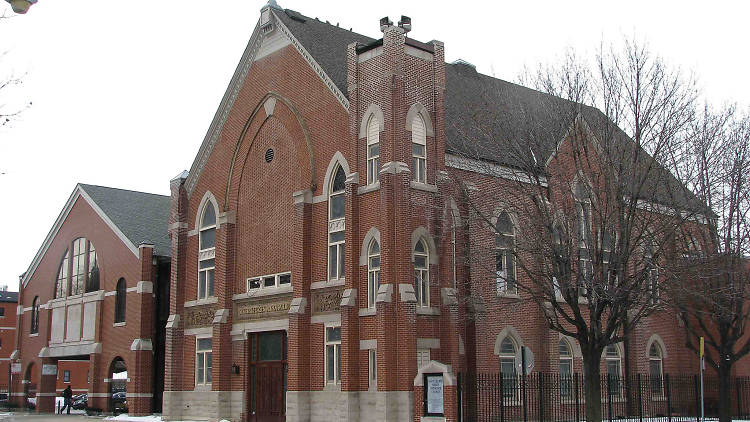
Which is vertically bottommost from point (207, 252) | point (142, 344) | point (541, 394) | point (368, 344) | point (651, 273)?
point (541, 394)

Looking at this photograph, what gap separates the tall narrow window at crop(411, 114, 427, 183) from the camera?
95.4 ft

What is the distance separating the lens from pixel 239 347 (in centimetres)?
3409

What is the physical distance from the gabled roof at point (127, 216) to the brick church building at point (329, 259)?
3.47 ft

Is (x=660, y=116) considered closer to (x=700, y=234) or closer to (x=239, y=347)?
(x=700, y=234)

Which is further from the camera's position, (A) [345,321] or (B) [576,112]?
(A) [345,321]

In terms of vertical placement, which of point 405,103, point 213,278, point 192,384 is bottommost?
point 192,384

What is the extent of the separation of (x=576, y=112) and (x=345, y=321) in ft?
32.2

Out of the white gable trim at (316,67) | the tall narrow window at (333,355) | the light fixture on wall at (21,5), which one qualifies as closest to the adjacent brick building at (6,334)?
the white gable trim at (316,67)

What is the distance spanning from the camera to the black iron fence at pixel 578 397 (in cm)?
2825

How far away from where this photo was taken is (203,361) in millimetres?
35906

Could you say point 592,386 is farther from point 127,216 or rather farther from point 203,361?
point 127,216

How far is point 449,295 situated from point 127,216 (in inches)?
905

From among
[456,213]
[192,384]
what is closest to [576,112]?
[456,213]

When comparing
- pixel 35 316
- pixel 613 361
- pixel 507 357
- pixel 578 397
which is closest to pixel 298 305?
pixel 507 357
